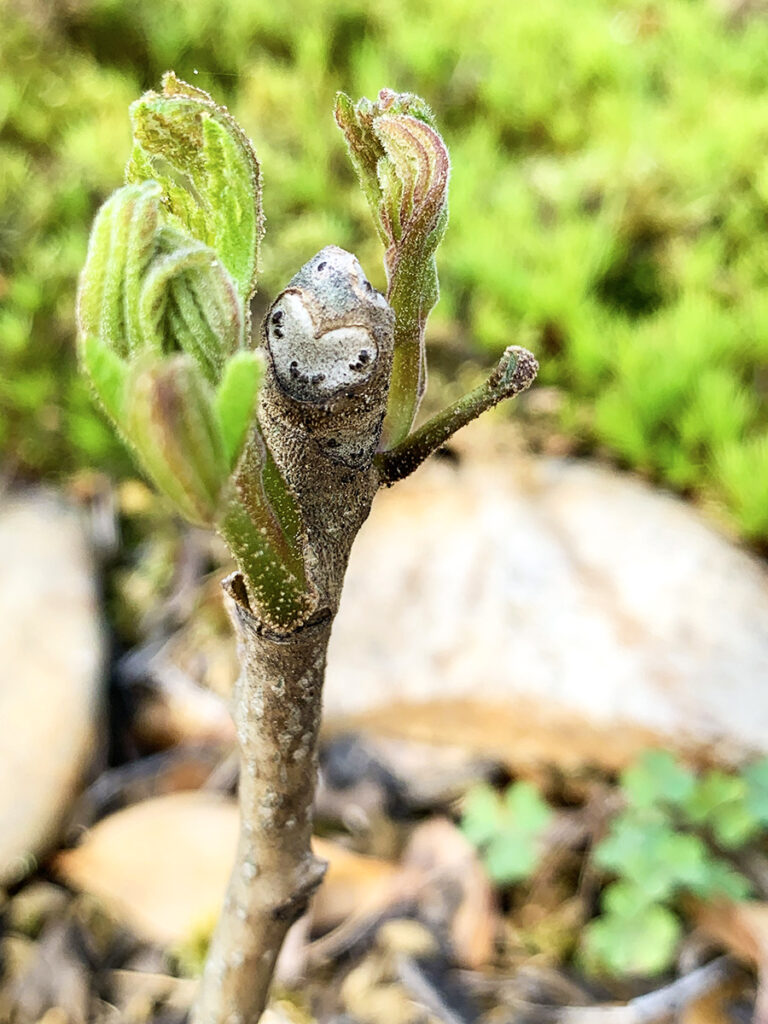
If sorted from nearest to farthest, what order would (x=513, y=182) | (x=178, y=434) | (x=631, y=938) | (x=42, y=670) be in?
(x=178, y=434) → (x=631, y=938) → (x=42, y=670) → (x=513, y=182)

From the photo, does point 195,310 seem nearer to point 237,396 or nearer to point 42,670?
point 237,396

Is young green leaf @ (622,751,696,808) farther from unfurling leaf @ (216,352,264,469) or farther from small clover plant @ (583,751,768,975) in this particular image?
unfurling leaf @ (216,352,264,469)

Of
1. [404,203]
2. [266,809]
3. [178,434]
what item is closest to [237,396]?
[178,434]

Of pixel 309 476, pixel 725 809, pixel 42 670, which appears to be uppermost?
pixel 309 476

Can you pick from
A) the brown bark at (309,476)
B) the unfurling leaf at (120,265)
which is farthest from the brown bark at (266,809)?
the unfurling leaf at (120,265)

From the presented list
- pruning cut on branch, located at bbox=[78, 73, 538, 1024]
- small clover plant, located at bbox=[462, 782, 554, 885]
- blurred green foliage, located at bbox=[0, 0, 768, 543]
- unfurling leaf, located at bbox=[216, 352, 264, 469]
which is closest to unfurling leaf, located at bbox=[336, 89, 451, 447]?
pruning cut on branch, located at bbox=[78, 73, 538, 1024]

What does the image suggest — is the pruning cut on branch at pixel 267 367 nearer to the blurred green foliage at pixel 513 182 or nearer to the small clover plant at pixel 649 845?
the small clover plant at pixel 649 845

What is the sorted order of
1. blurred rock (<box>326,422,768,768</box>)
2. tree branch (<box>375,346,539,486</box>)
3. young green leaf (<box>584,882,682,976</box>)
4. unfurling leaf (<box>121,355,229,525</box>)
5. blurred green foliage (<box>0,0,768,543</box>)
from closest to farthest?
unfurling leaf (<box>121,355,229,525</box>), tree branch (<box>375,346,539,486</box>), young green leaf (<box>584,882,682,976</box>), blurred rock (<box>326,422,768,768</box>), blurred green foliage (<box>0,0,768,543</box>)

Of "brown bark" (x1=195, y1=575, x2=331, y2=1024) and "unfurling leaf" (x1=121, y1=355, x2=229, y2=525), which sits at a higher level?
"unfurling leaf" (x1=121, y1=355, x2=229, y2=525)
